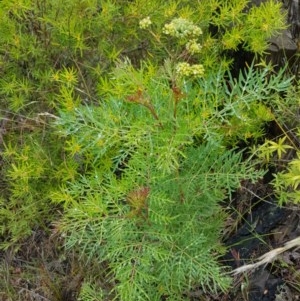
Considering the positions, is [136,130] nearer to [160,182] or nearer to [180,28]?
[160,182]

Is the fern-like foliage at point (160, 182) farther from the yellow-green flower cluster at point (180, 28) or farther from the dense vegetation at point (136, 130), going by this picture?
the yellow-green flower cluster at point (180, 28)

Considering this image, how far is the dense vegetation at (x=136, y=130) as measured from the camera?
2041 millimetres

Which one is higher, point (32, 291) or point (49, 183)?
point (49, 183)

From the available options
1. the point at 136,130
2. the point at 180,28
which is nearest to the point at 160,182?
the point at 136,130

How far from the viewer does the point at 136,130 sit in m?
2.01

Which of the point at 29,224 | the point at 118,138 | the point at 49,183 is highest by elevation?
the point at 118,138

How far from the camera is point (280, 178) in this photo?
233 cm

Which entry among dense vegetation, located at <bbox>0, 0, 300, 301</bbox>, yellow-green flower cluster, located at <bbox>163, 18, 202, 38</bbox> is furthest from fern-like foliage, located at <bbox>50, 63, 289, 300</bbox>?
yellow-green flower cluster, located at <bbox>163, 18, 202, 38</bbox>

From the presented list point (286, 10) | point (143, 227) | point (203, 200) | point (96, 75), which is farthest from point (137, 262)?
point (286, 10)

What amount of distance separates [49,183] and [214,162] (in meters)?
0.93

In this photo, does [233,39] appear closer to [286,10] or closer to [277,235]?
[286,10]

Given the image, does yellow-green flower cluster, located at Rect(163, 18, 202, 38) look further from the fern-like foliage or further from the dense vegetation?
the fern-like foliage

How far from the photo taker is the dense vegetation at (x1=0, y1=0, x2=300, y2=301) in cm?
204

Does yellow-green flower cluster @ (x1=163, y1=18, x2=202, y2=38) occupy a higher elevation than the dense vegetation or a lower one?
higher
